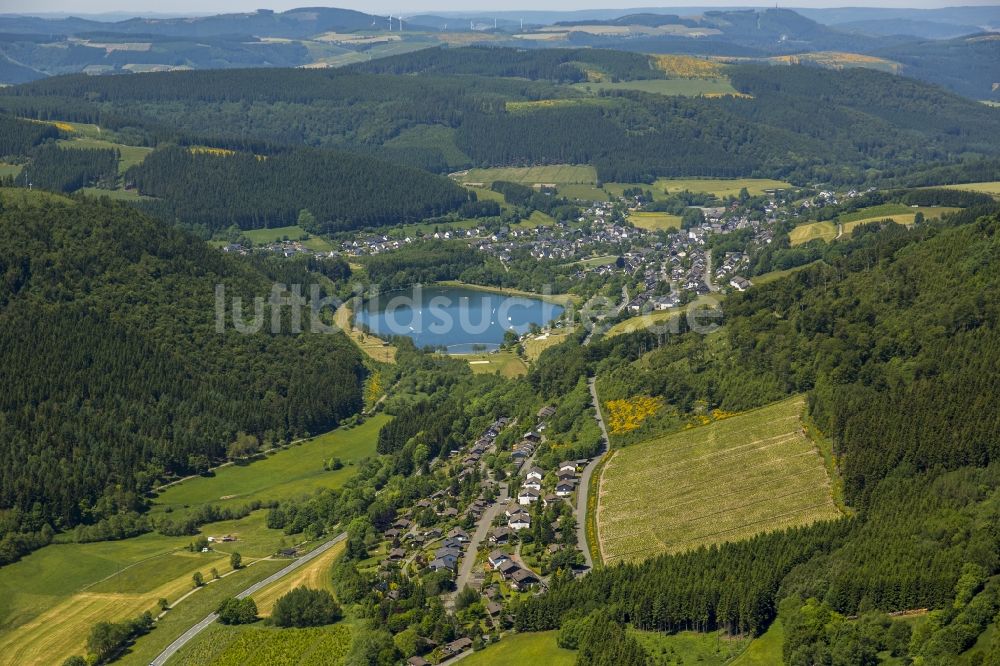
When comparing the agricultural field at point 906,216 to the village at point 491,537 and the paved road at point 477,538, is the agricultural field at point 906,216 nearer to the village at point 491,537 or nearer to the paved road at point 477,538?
the village at point 491,537

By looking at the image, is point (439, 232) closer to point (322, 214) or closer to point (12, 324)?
point (322, 214)

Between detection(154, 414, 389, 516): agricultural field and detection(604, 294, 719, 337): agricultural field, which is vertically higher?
detection(604, 294, 719, 337): agricultural field

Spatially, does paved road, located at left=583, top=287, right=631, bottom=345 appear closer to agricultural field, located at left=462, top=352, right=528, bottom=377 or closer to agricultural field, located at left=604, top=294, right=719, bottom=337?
agricultural field, located at left=604, top=294, right=719, bottom=337

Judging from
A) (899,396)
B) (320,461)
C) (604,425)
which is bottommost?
(320,461)

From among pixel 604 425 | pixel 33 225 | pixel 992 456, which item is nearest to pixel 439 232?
pixel 33 225

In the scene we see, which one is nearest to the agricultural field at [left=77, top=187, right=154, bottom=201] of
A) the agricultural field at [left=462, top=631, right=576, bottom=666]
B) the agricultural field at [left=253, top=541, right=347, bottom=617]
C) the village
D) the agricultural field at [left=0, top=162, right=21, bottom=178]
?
the agricultural field at [left=0, top=162, right=21, bottom=178]

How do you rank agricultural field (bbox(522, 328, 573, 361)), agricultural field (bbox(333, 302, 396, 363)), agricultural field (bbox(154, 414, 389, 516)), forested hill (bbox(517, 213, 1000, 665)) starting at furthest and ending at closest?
agricultural field (bbox(333, 302, 396, 363))
agricultural field (bbox(522, 328, 573, 361))
agricultural field (bbox(154, 414, 389, 516))
forested hill (bbox(517, 213, 1000, 665))
